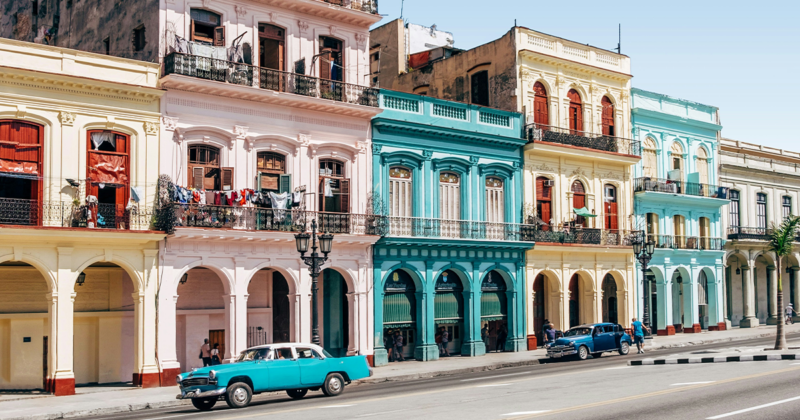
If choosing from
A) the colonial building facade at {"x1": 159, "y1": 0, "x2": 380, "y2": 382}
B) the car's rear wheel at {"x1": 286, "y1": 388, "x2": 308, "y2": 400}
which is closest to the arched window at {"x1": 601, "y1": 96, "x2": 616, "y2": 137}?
the colonial building facade at {"x1": 159, "y1": 0, "x2": 380, "y2": 382}

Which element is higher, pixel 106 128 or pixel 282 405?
pixel 106 128

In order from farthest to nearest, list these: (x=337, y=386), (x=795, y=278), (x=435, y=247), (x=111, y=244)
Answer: (x=795, y=278), (x=435, y=247), (x=111, y=244), (x=337, y=386)

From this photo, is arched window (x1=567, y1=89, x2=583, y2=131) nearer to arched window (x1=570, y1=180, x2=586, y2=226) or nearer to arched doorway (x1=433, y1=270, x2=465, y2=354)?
arched window (x1=570, y1=180, x2=586, y2=226)

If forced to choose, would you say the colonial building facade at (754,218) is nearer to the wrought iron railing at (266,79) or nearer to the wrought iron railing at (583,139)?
the wrought iron railing at (583,139)

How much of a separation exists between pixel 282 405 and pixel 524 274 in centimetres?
1917

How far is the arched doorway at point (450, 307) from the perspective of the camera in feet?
112

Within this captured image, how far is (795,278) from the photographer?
52781 mm

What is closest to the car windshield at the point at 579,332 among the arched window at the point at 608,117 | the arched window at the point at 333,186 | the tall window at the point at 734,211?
the arched window at the point at 333,186

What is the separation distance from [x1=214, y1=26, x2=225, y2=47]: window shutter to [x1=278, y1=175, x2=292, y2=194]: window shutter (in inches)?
184

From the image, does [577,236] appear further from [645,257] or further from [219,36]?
[219,36]

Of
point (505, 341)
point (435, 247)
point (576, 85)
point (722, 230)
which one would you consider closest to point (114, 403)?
point (435, 247)

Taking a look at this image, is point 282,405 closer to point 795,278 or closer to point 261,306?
point 261,306

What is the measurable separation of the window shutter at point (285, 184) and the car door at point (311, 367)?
29.6 ft

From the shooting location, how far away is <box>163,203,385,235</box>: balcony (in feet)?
86.7
